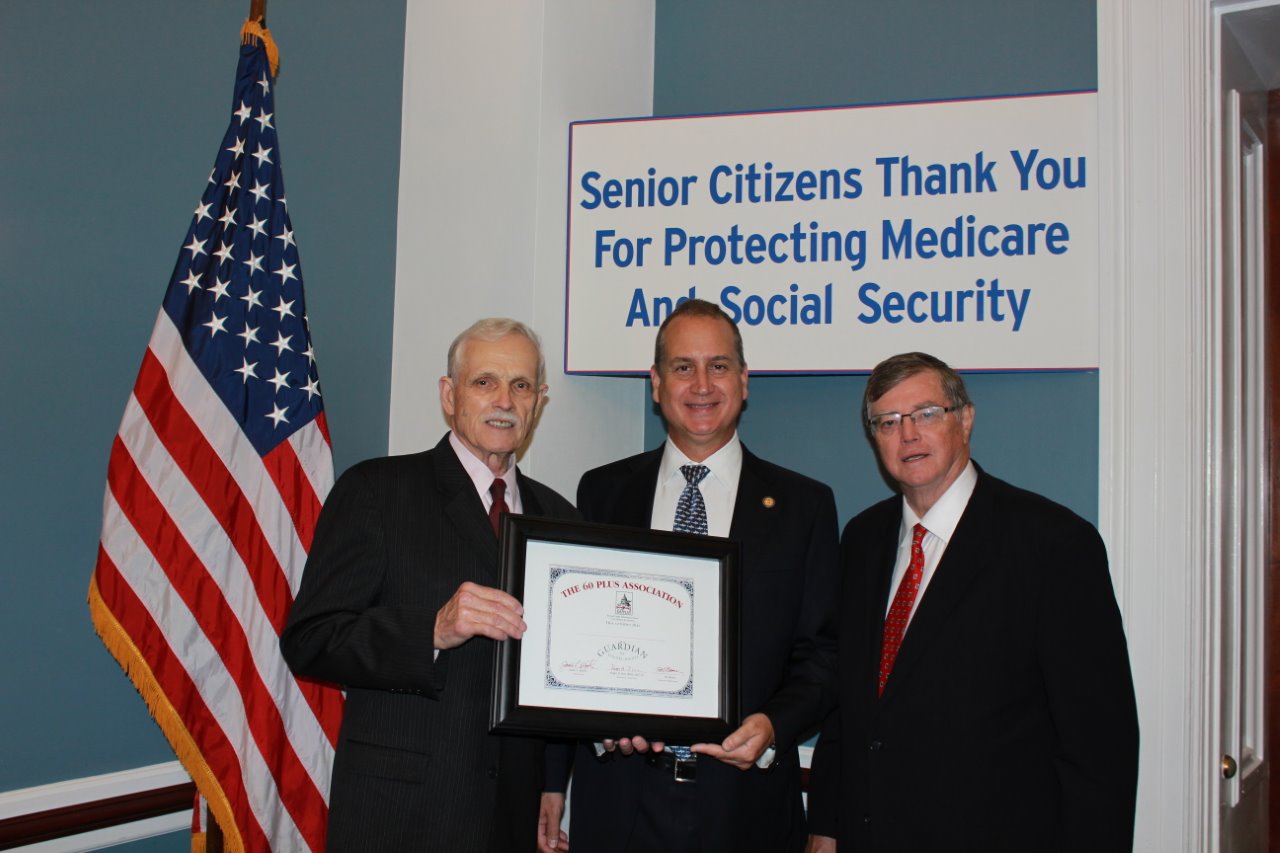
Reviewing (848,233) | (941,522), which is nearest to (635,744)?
(941,522)

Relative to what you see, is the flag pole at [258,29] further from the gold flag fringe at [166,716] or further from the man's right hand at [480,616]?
the man's right hand at [480,616]

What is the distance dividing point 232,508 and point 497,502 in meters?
0.88

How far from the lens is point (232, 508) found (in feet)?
8.91

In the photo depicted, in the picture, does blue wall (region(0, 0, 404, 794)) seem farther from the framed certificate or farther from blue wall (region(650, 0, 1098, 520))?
blue wall (region(650, 0, 1098, 520))

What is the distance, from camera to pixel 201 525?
8.68 feet

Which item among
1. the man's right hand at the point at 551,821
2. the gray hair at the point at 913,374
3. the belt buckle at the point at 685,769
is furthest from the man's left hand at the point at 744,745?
the gray hair at the point at 913,374

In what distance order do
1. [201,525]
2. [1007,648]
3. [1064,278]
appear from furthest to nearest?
[1064,278] → [201,525] → [1007,648]

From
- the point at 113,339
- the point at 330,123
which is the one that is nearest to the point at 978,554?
the point at 113,339

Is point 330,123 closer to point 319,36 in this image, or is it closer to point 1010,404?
point 319,36

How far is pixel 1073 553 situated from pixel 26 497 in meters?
2.30

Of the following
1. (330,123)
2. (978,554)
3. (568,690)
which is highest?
(330,123)

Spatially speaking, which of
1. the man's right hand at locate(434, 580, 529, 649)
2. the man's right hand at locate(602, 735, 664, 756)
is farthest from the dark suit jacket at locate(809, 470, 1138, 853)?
the man's right hand at locate(434, 580, 529, 649)

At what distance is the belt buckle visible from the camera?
2.25m

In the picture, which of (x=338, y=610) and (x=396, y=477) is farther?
(x=396, y=477)
